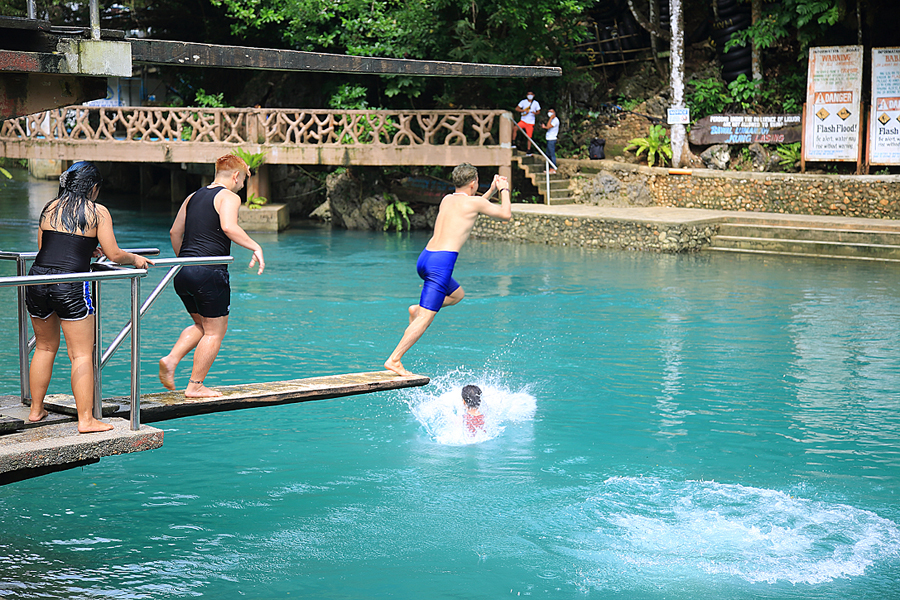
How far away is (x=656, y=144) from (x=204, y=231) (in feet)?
68.5

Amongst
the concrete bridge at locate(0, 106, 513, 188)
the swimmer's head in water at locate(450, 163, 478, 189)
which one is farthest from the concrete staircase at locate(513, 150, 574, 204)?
the swimmer's head in water at locate(450, 163, 478, 189)

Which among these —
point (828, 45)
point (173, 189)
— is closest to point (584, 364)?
point (828, 45)

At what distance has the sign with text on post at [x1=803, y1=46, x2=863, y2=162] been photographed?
22734 millimetres

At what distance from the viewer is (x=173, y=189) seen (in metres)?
33.9

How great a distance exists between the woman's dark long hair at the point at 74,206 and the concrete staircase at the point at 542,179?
799 inches

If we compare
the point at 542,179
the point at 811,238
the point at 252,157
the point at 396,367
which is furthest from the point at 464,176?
the point at 542,179

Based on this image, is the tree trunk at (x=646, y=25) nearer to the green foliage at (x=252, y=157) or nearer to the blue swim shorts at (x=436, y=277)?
the green foliage at (x=252, y=157)

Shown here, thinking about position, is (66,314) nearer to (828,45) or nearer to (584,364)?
(584,364)

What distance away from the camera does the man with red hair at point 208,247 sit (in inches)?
266

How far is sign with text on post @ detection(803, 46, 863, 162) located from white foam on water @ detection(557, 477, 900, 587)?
1753 cm

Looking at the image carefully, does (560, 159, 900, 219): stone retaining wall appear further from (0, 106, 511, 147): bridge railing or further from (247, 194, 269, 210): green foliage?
(247, 194, 269, 210): green foliage

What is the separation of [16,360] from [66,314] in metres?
6.73

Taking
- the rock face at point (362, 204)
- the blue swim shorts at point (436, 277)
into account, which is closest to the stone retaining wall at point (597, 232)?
the rock face at point (362, 204)

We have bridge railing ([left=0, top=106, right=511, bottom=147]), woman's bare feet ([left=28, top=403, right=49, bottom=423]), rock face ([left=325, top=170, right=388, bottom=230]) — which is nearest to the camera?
woman's bare feet ([left=28, top=403, right=49, bottom=423])
